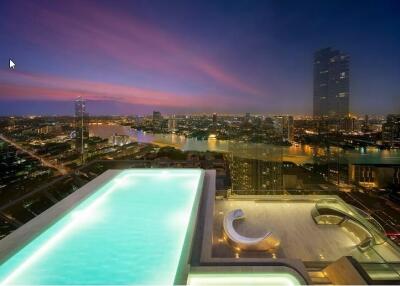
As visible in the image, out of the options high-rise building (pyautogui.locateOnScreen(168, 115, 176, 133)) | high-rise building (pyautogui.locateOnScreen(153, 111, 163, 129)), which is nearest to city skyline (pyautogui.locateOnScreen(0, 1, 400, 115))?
high-rise building (pyautogui.locateOnScreen(153, 111, 163, 129))

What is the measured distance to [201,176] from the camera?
4.57 meters

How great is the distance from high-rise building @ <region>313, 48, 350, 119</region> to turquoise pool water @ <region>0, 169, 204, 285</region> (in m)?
7.48

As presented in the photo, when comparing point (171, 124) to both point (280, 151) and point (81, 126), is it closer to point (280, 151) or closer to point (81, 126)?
point (81, 126)

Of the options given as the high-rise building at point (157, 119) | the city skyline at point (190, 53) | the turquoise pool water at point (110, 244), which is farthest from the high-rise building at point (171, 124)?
the turquoise pool water at point (110, 244)

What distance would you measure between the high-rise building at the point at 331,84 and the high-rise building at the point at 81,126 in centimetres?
780

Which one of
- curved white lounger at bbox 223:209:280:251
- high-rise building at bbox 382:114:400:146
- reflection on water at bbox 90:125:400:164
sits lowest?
curved white lounger at bbox 223:209:280:251

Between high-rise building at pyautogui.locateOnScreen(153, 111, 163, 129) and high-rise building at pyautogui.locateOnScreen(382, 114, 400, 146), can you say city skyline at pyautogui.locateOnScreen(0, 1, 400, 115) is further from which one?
high-rise building at pyautogui.locateOnScreen(382, 114, 400, 146)

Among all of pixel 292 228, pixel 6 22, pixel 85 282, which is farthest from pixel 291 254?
pixel 6 22

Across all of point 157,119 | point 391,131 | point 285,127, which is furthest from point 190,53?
point 391,131

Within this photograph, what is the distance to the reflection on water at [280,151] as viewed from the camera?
7648 millimetres

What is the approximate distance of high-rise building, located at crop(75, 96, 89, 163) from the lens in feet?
24.1

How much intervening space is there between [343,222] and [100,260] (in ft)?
10.6

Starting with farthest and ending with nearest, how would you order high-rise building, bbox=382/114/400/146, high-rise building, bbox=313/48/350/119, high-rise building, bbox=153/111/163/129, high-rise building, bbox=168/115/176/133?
high-rise building, bbox=153/111/163/129
high-rise building, bbox=168/115/176/133
high-rise building, bbox=313/48/350/119
high-rise building, bbox=382/114/400/146

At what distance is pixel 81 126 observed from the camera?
7707 mm
